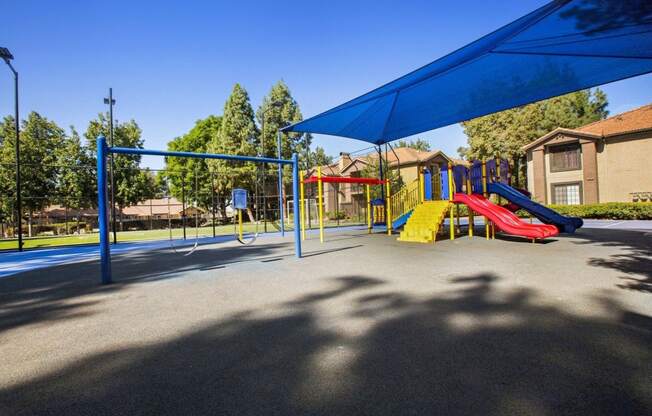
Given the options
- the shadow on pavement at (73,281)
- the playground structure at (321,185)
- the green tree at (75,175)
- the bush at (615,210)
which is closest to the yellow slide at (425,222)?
the playground structure at (321,185)

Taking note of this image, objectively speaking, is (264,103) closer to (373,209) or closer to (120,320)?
(373,209)

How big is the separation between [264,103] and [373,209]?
22322mm

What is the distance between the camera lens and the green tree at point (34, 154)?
26.4 meters

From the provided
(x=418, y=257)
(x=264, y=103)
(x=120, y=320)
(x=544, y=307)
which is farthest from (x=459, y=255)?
(x=264, y=103)

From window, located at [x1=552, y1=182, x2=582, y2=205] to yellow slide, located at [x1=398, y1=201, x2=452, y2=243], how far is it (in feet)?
64.1

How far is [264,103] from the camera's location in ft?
110

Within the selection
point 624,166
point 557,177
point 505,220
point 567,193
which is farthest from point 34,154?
point 624,166

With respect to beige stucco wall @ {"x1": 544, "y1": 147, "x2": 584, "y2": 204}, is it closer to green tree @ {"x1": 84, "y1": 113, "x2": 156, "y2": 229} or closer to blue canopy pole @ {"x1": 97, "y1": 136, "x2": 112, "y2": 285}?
blue canopy pole @ {"x1": 97, "y1": 136, "x2": 112, "y2": 285}

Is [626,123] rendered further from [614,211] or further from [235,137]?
[235,137]

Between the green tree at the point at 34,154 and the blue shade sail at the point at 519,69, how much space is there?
88.5 feet

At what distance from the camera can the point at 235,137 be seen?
30641 millimetres

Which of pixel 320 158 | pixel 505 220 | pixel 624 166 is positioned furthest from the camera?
pixel 320 158

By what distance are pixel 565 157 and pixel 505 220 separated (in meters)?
20.3

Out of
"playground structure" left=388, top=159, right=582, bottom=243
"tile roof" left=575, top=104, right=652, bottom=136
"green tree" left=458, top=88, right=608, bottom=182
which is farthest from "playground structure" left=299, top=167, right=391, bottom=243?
"green tree" left=458, top=88, right=608, bottom=182
